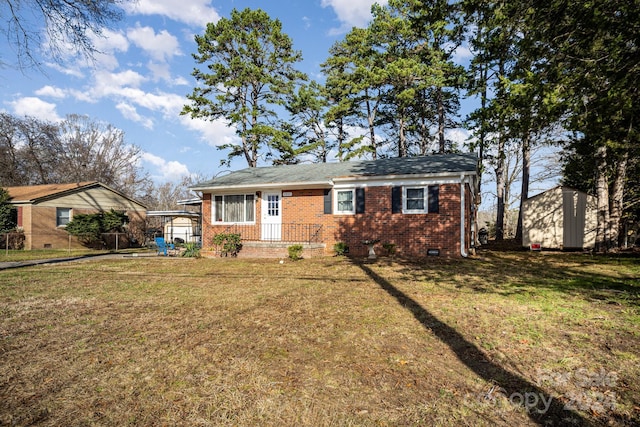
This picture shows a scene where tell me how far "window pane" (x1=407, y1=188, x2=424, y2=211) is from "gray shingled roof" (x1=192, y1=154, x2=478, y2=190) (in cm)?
75

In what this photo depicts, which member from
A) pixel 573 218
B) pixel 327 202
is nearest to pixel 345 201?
pixel 327 202

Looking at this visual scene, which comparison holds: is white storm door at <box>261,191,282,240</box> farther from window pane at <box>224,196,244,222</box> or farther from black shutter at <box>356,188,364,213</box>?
black shutter at <box>356,188,364,213</box>

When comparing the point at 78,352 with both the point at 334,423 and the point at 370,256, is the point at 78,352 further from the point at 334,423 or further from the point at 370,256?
the point at 370,256

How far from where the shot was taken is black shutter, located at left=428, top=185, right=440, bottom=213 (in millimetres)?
12672

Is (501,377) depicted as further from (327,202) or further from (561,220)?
(561,220)

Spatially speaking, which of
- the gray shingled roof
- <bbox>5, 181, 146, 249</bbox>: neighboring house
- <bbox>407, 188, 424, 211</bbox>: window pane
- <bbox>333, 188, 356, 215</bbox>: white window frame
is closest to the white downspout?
the gray shingled roof

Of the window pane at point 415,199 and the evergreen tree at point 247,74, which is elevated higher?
the evergreen tree at point 247,74

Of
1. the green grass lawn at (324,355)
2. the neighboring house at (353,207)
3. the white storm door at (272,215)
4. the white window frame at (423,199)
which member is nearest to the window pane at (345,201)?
the neighboring house at (353,207)

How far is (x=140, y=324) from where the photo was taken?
4.89 meters

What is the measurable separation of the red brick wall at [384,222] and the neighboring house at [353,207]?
1.4 inches

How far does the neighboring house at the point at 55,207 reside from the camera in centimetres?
1978

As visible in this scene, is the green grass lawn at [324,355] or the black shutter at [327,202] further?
the black shutter at [327,202]

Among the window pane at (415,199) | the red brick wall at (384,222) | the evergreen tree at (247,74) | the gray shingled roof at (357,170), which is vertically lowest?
the red brick wall at (384,222)

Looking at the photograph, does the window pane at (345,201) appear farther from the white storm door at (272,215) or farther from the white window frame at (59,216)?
the white window frame at (59,216)
